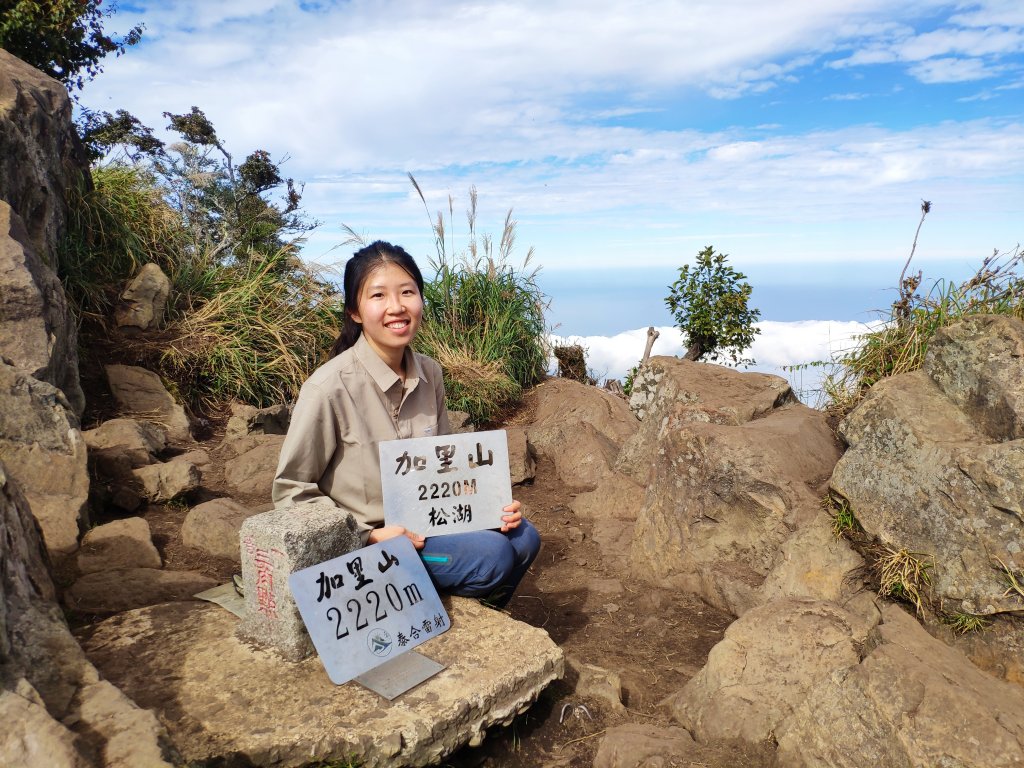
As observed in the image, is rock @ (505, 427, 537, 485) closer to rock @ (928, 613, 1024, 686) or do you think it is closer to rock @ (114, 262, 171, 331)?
rock @ (114, 262, 171, 331)

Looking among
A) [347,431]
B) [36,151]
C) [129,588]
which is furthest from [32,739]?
[36,151]

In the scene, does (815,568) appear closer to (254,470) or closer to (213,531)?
(213,531)

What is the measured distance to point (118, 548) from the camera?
3510 millimetres

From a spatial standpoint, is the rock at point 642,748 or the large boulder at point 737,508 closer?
the rock at point 642,748

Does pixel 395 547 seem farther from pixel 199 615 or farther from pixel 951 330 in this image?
pixel 951 330

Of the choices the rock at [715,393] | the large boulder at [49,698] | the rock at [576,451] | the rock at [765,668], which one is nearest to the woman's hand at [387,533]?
the large boulder at [49,698]

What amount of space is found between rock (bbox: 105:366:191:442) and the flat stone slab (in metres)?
3.26

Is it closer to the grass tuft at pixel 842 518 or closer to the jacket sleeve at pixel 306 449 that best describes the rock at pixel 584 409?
the grass tuft at pixel 842 518

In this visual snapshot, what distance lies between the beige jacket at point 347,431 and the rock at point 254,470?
2.29 metres

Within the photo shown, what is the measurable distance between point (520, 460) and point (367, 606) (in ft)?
11.2

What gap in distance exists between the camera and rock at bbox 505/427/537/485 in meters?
5.82

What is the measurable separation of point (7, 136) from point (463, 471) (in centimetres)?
418

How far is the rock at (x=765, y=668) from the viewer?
2.56 metres

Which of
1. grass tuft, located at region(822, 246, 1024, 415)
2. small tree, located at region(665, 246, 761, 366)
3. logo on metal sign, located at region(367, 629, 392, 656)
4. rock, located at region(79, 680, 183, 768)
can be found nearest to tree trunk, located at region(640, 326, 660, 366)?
small tree, located at region(665, 246, 761, 366)
